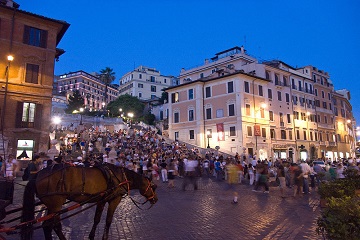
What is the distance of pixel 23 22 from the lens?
83.6 feet

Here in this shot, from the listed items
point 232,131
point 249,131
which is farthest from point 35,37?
point 249,131

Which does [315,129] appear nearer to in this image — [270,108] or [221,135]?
[270,108]

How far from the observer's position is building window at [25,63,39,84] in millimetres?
25016

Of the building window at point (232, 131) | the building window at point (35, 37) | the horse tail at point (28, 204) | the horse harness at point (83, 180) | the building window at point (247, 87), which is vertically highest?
the building window at point (35, 37)

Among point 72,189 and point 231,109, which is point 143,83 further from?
point 72,189

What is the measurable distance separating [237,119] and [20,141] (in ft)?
88.2

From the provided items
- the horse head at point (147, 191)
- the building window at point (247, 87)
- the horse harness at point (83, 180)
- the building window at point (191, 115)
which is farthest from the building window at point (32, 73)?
the building window at point (247, 87)

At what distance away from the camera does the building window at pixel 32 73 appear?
25.0 meters

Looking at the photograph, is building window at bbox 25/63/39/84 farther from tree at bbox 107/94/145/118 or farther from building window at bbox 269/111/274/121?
tree at bbox 107/94/145/118

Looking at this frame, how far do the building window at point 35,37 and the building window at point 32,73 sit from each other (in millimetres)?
2244

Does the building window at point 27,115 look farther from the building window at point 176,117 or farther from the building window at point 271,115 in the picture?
the building window at point 271,115

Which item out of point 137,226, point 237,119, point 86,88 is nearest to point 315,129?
point 237,119

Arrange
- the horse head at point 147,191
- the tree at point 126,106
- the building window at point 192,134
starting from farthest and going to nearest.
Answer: the tree at point 126,106 < the building window at point 192,134 < the horse head at point 147,191

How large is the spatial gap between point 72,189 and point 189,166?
927 centimetres
